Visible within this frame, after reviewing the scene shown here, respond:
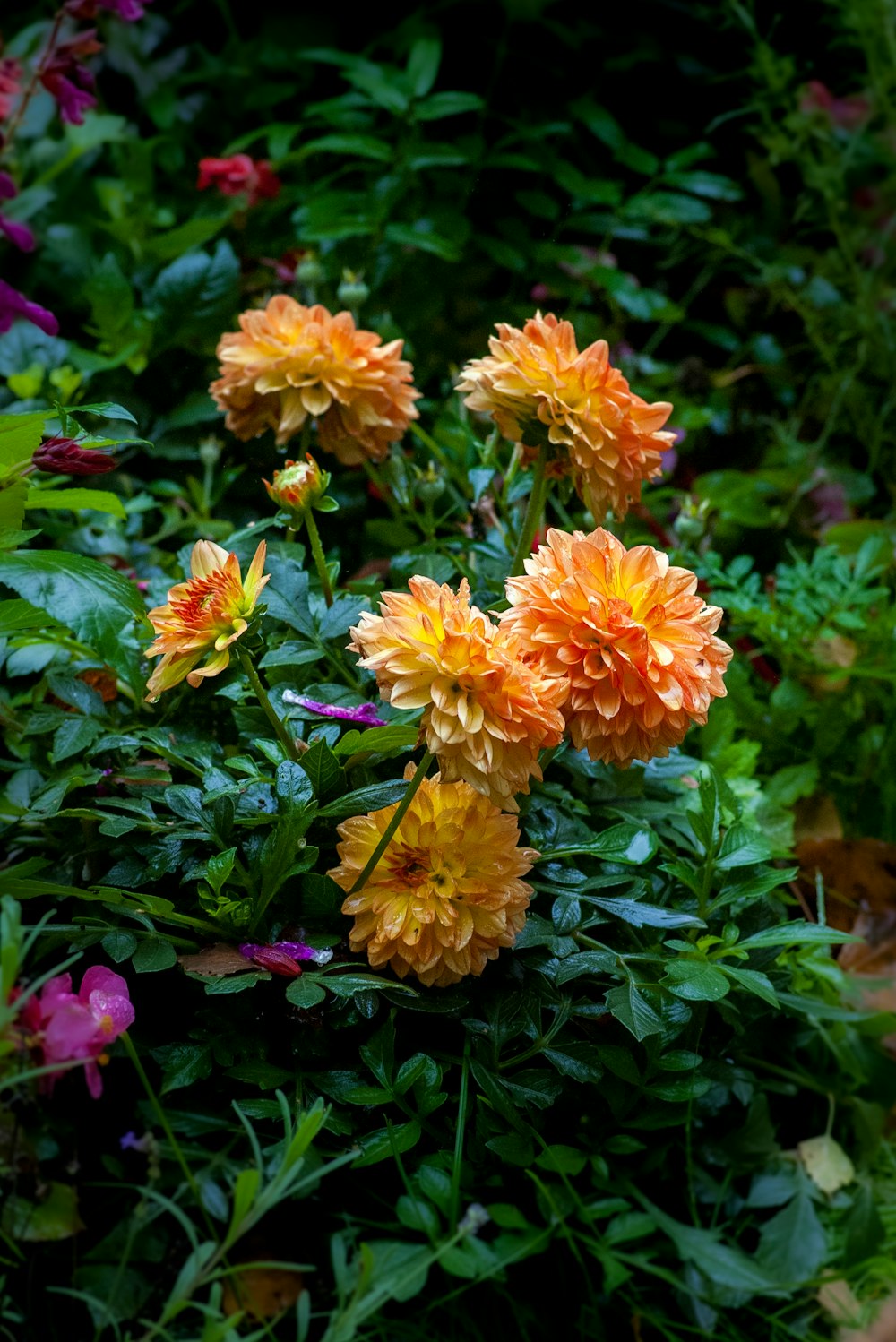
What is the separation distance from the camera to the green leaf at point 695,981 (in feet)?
2.25

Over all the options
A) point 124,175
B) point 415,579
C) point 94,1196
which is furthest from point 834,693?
point 124,175

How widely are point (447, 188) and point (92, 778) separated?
115cm

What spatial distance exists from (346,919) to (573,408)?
0.38m

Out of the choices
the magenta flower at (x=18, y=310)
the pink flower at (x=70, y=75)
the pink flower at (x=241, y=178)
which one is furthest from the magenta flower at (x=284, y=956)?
the pink flower at (x=241, y=178)

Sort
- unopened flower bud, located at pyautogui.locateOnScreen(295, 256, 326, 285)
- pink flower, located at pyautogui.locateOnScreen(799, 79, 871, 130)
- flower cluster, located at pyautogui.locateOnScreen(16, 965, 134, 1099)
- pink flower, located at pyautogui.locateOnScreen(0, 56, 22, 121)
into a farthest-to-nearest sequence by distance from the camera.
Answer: pink flower, located at pyautogui.locateOnScreen(799, 79, 871, 130), pink flower, located at pyautogui.locateOnScreen(0, 56, 22, 121), unopened flower bud, located at pyautogui.locateOnScreen(295, 256, 326, 285), flower cluster, located at pyautogui.locateOnScreen(16, 965, 134, 1099)

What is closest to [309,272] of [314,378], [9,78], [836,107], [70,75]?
[70,75]

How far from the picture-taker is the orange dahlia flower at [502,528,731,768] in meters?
0.62

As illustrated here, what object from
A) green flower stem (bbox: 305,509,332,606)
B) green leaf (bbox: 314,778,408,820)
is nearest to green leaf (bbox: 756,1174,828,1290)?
green leaf (bbox: 314,778,408,820)

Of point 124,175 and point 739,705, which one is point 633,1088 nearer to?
point 739,705

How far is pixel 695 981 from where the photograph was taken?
70 centimetres

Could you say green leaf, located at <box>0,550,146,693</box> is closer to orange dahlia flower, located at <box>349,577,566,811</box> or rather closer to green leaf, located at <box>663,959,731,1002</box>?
orange dahlia flower, located at <box>349,577,566,811</box>

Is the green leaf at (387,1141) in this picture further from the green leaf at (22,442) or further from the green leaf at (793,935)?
the green leaf at (22,442)

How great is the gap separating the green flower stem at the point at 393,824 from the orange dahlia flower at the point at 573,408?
0.24 metres

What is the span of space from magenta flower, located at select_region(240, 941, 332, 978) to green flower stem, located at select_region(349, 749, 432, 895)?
46 millimetres
